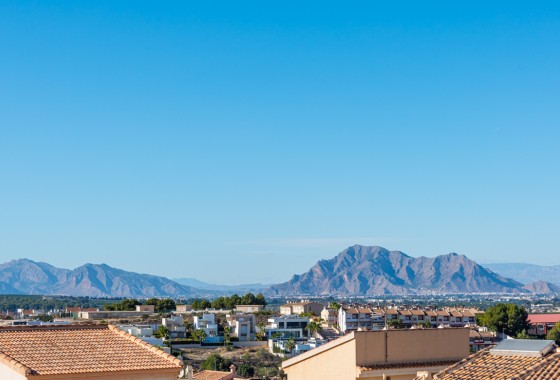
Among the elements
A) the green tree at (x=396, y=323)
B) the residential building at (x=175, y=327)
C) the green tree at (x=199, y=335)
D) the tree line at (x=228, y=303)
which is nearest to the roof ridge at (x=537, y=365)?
the green tree at (x=199, y=335)

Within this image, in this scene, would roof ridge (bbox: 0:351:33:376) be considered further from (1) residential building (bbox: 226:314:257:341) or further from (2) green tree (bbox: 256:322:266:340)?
(2) green tree (bbox: 256:322:266:340)

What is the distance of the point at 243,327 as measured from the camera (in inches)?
4678

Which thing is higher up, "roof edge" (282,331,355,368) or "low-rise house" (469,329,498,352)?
"roof edge" (282,331,355,368)

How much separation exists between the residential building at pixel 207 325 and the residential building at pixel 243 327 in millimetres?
2205

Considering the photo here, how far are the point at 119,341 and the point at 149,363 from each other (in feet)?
4.92

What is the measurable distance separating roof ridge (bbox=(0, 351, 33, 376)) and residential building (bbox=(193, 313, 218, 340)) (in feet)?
317

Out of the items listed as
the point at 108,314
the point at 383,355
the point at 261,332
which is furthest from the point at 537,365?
the point at 108,314

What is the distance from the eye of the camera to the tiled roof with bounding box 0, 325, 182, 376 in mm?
18375

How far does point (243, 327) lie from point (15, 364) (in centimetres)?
10187

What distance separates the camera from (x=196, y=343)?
110 meters

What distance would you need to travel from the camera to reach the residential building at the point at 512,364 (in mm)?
17266

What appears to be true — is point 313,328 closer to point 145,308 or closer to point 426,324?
point 426,324

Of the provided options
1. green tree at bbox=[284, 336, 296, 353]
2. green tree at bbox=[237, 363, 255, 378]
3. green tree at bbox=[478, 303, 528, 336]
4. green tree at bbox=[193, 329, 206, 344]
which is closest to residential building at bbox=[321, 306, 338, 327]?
green tree at bbox=[478, 303, 528, 336]

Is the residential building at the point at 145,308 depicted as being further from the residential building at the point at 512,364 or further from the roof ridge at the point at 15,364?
the residential building at the point at 512,364
